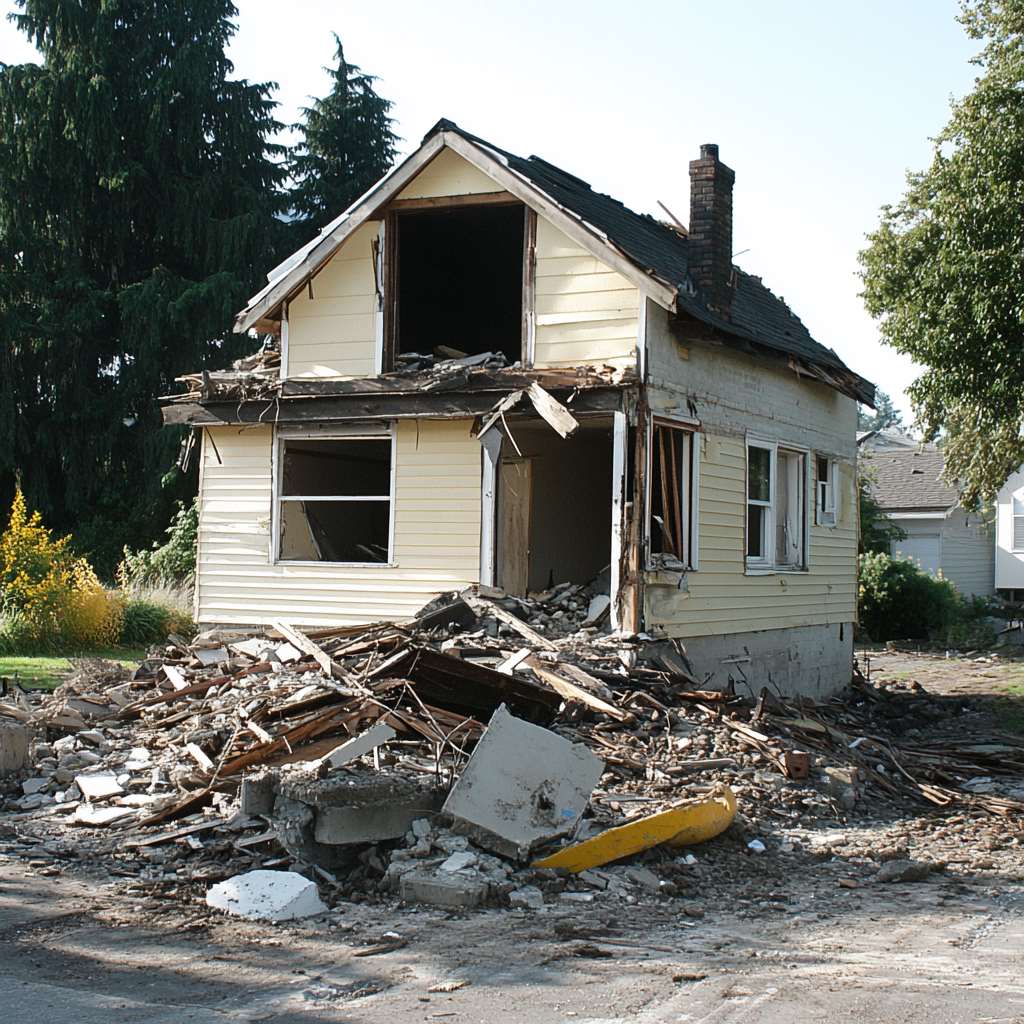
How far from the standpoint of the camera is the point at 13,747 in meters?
11.2

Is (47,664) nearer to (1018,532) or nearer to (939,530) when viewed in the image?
(939,530)

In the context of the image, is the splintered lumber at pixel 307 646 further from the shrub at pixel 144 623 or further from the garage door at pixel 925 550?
the garage door at pixel 925 550

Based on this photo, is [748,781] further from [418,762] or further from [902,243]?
[902,243]

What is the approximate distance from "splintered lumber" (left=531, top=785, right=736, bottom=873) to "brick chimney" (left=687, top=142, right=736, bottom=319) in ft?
28.0

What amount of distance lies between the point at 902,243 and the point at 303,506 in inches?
556

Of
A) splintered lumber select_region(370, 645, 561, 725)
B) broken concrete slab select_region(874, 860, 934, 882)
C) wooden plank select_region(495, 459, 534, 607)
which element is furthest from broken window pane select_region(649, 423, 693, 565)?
broken concrete slab select_region(874, 860, 934, 882)

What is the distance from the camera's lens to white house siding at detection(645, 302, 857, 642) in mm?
15047

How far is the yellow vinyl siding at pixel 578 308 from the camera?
47.4ft

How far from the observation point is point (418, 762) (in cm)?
1019

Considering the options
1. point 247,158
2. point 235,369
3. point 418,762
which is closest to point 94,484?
point 247,158

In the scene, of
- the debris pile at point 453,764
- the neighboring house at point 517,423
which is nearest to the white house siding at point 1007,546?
the neighboring house at point 517,423

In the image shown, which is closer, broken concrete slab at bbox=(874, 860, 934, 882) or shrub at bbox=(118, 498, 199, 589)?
broken concrete slab at bbox=(874, 860, 934, 882)

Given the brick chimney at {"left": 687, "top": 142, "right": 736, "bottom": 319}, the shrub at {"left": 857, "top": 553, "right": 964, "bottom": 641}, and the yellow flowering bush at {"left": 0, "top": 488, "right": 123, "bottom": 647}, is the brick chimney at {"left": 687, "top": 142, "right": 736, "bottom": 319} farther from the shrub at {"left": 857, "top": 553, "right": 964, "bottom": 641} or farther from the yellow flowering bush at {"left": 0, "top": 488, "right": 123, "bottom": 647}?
the shrub at {"left": 857, "top": 553, "right": 964, "bottom": 641}

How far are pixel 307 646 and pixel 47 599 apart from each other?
1066cm
